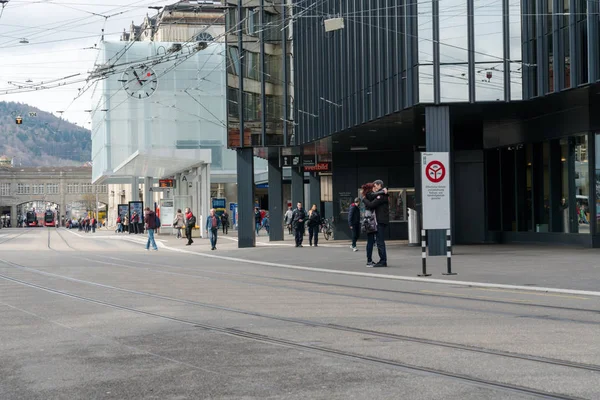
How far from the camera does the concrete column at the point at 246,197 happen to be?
117ft

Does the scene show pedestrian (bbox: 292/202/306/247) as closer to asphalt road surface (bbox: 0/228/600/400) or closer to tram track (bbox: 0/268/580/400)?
asphalt road surface (bbox: 0/228/600/400)

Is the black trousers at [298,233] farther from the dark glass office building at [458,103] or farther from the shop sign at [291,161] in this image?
the shop sign at [291,161]

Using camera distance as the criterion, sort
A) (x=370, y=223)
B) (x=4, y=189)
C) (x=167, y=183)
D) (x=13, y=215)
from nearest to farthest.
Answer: (x=370, y=223)
(x=167, y=183)
(x=4, y=189)
(x=13, y=215)

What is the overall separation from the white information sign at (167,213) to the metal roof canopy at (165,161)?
6.92 ft

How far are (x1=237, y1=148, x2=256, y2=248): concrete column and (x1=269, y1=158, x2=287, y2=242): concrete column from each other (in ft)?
15.5

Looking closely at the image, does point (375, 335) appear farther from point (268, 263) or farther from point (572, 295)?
point (268, 263)

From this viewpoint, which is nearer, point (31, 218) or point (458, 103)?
point (458, 103)

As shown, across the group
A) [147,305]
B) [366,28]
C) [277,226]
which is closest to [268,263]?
[366,28]

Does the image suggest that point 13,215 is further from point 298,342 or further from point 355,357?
point 355,357

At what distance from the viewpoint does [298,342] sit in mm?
9406

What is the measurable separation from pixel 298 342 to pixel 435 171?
36.0 feet

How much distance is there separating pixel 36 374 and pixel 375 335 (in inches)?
150

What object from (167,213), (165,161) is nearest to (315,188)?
(165,161)

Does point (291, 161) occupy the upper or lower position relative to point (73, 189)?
lower
